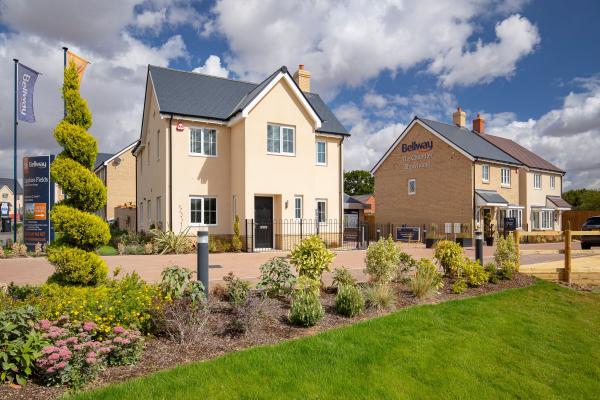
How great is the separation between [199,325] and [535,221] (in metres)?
36.6

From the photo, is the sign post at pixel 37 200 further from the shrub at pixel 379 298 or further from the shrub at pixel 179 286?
the shrub at pixel 379 298

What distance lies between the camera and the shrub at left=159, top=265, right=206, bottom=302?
6.45 meters

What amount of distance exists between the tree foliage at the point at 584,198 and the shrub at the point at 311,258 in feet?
170

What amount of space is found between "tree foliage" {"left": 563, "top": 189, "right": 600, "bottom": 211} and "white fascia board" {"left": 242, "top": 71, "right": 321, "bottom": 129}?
141 feet

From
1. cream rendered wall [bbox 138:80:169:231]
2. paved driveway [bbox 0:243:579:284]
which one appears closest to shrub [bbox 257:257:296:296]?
paved driveway [bbox 0:243:579:284]

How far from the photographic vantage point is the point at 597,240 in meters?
22.2

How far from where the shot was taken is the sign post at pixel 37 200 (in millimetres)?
17703

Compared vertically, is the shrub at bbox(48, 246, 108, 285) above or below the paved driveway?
above

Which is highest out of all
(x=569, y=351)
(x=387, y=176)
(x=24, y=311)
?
(x=387, y=176)

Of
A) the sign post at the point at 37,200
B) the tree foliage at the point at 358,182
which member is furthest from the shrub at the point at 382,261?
the tree foliage at the point at 358,182

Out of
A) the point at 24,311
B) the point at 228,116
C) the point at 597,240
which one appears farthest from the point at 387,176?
the point at 24,311

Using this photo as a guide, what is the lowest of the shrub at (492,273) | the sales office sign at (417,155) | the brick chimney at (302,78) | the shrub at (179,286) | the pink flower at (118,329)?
the shrub at (492,273)

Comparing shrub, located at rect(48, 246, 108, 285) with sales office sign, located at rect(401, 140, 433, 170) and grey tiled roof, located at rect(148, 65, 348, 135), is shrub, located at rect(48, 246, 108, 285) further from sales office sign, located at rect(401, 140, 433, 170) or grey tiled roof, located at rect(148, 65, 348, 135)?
sales office sign, located at rect(401, 140, 433, 170)

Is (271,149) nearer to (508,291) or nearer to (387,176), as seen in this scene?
(508,291)
